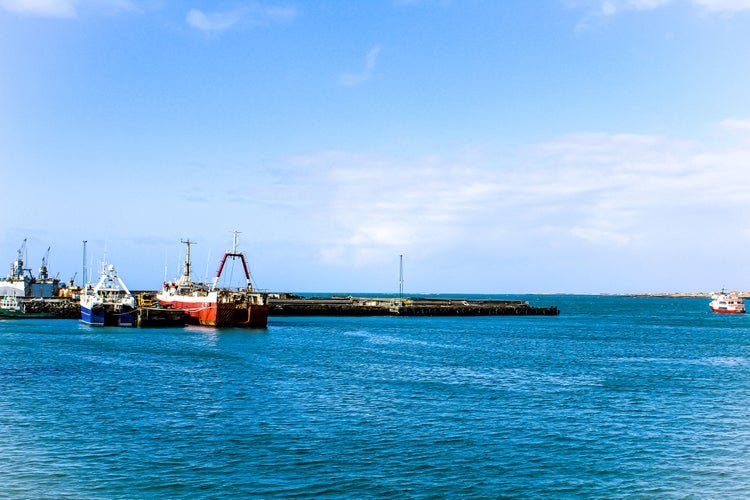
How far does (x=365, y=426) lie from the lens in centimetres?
3134

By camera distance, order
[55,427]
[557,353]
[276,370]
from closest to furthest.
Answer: [55,427], [276,370], [557,353]

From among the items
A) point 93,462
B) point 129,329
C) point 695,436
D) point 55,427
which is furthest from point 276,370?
point 129,329

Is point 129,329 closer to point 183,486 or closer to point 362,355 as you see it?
point 362,355

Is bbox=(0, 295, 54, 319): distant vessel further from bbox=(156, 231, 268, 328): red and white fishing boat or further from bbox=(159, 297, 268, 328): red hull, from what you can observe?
bbox=(159, 297, 268, 328): red hull

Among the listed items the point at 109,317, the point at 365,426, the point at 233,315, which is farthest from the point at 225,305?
the point at 365,426

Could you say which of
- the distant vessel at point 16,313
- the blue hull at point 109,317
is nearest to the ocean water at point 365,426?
the blue hull at point 109,317

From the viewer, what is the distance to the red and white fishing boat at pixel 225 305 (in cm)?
9312

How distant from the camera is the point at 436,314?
6363 inches

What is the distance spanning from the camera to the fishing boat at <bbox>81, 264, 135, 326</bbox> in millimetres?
95188

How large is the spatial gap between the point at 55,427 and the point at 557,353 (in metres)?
52.8

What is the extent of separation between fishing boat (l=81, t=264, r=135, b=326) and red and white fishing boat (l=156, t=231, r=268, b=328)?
8379 millimetres

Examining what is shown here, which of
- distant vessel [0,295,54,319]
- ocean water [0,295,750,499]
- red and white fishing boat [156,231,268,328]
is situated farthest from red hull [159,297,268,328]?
distant vessel [0,295,54,319]

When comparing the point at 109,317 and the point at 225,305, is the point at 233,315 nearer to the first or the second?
the point at 225,305

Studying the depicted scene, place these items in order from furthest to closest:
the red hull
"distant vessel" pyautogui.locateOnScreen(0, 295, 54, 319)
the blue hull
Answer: "distant vessel" pyautogui.locateOnScreen(0, 295, 54, 319) < the blue hull < the red hull
